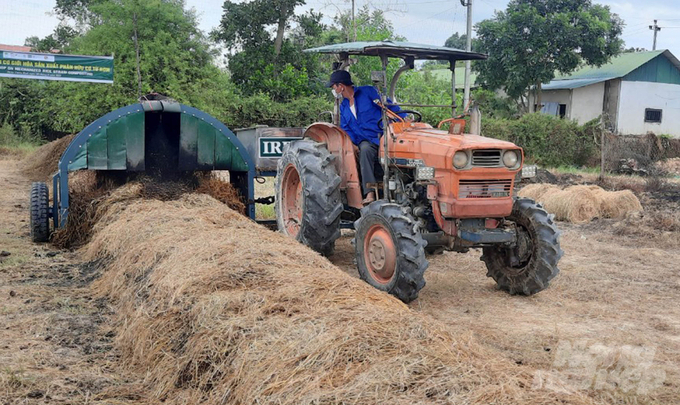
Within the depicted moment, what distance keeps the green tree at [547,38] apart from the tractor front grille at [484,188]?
81.7ft

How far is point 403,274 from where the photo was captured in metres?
6.12

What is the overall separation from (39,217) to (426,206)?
16.5ft

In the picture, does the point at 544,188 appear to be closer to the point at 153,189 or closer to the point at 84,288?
the point at 153,189

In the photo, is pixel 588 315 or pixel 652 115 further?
pixel 652 115

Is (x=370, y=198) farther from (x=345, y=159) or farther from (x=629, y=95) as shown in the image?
(x=629, y=95)

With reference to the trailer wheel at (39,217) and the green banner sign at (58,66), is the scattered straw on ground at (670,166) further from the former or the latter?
the trailer wheel at (39,217)

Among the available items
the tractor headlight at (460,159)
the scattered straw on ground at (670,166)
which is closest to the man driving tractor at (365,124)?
the tractor headlight at (460,159)

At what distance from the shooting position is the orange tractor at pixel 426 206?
20.9ft

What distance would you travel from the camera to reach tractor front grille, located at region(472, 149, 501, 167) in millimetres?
6441

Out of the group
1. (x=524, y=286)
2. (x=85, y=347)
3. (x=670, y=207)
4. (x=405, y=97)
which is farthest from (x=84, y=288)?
(x=405, y=97)

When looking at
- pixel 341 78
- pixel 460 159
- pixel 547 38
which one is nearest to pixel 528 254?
pixel 460 159

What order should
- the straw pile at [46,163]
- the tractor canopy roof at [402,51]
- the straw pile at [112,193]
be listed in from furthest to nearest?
the straw pile at [46,163], the straw pile at [112,193], the tractor canopy roof at [402,51]

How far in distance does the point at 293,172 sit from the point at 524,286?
11.0 ft

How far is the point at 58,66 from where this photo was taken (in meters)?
20.4
